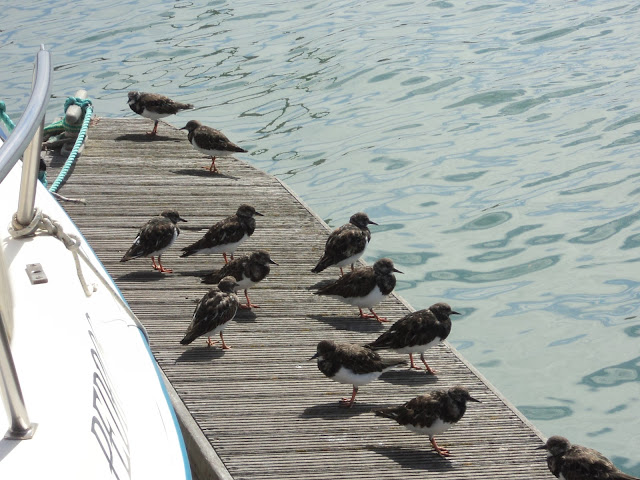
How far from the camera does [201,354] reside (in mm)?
7656

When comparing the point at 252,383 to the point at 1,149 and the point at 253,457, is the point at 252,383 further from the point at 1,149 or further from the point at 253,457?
the point at 1,149

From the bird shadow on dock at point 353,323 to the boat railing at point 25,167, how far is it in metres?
4.11

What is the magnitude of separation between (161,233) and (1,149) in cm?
569

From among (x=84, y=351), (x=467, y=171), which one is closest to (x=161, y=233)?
(x=84, y=351)

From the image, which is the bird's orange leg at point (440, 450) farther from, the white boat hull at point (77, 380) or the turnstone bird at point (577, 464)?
the white boat hull at point (77, 380)

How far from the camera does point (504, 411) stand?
7.07m

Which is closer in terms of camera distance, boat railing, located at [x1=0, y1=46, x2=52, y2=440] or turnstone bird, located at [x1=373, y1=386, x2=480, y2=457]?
boat railing, located at [x1=0, y1=46, x2=52, y2=440]

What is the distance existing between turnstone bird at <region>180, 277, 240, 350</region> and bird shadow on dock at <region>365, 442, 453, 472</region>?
1701mm

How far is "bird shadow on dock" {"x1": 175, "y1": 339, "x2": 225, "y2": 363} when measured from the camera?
754cm

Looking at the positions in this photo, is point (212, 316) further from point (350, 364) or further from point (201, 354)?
point (350, 364)

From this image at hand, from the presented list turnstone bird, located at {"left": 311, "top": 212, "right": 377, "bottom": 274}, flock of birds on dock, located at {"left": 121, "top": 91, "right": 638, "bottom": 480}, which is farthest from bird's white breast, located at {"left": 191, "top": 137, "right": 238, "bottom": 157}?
turnstone bird, located at {"left": 311, "top": 212, "right": 377, "bottom": 274}

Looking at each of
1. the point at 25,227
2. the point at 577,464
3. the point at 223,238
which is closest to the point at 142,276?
the point at 223,238

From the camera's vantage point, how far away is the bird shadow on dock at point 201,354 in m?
7.54

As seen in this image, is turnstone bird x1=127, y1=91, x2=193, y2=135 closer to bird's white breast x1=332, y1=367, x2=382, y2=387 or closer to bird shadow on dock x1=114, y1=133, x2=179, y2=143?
bird shadow on dock x1=114, y1=133, x2=179, y2=143
